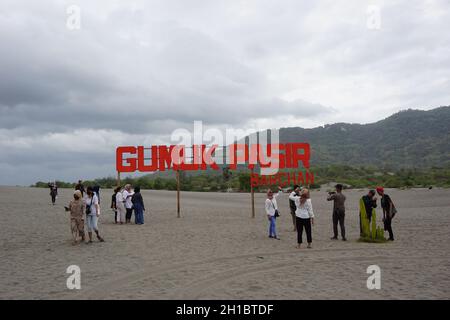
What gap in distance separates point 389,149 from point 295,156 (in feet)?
297

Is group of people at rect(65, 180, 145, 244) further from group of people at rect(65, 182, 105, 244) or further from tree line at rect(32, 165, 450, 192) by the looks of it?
tree line at rect(32, 165, 450, 192)

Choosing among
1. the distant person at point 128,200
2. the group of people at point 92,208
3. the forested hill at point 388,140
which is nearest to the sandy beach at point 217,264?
the group of people at point 92,208

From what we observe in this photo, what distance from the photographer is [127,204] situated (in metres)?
20.2

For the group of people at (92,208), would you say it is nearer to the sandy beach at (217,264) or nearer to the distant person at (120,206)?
the distant person at (120,206)

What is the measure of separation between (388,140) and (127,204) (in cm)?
10286

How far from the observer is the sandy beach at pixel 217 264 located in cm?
791

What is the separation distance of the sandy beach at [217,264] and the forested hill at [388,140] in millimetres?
77899

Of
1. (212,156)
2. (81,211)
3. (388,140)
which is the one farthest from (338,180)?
(388,140)

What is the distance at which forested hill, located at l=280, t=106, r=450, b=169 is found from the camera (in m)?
93.8

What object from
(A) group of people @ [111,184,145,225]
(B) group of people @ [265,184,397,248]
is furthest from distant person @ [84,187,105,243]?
(B) group of people @ [265,184,397,248]

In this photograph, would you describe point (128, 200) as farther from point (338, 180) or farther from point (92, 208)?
point (338, 180)

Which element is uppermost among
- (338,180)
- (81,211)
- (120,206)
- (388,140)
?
(388,140)
